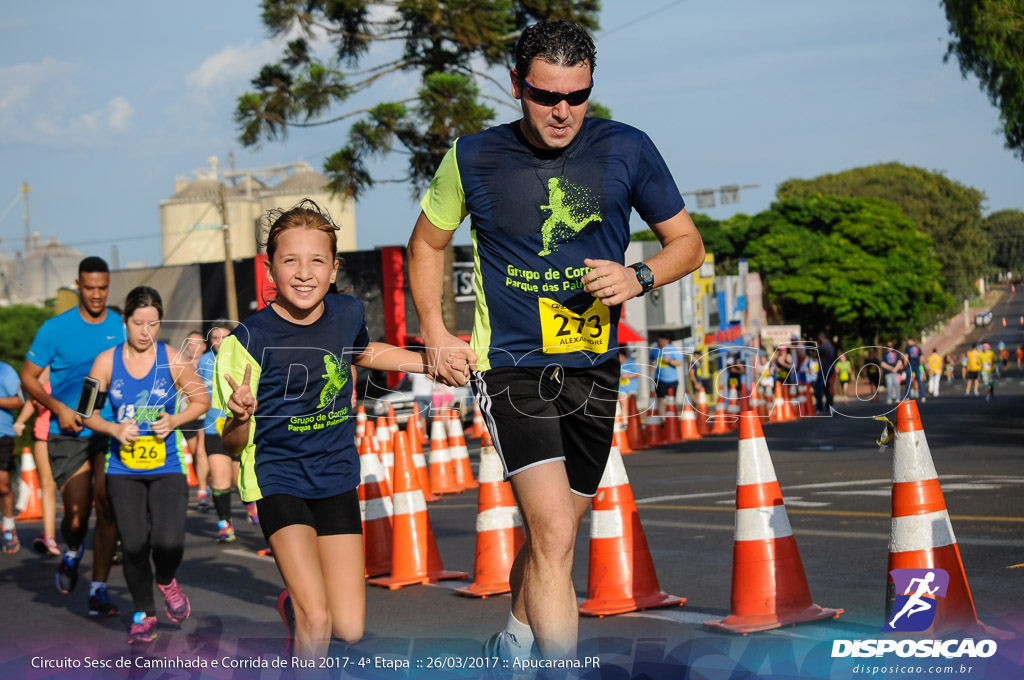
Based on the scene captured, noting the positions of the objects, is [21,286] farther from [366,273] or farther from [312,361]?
[312,361]

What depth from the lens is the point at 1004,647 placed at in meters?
4.37

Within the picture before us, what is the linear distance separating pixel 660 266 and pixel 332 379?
142cm

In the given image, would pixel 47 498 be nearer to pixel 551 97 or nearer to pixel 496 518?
pixel 496 518

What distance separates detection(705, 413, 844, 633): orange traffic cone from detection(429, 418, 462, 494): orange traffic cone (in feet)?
28.9

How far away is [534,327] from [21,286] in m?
90.5

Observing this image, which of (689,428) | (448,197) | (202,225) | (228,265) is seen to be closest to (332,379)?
(448,197)

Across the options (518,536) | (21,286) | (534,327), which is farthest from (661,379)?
(21,286)

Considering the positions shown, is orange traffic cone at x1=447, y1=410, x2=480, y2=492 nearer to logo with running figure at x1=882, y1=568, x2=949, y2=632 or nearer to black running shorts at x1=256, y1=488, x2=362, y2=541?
black running shorts at x1=256, y1=488, x2=362, y2=541

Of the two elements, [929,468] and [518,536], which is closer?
[929,468]

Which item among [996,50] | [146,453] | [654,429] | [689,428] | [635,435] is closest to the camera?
[146,453]

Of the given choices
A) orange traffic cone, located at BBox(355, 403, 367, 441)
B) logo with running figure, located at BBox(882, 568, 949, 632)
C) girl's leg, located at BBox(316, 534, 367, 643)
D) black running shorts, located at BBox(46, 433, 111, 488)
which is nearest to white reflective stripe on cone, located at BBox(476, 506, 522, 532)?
black running shorts, located at BBox(46, 433, 111, 488)

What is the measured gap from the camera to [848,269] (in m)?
69.6

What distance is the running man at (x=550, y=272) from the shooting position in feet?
12.6

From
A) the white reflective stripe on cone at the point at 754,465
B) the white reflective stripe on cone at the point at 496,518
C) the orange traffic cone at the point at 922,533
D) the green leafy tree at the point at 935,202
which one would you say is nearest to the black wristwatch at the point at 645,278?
the orange traffic cone at the point at 922,533
